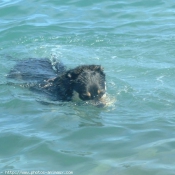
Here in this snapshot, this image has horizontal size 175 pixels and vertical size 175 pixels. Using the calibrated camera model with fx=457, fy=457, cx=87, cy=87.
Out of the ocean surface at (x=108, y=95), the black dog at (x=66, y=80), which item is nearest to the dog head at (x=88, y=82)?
the black dog at (x=66, y=80)

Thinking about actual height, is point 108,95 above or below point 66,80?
below

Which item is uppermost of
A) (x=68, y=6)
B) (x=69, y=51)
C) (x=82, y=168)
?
(x=68, y=6)

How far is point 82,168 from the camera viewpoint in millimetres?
7129

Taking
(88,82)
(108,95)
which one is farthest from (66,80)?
(108,95)

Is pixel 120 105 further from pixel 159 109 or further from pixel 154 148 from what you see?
pixel 154 148

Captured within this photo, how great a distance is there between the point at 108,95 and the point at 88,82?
77 cm

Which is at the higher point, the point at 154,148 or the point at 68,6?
the point at 68,6

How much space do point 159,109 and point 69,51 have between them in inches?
221

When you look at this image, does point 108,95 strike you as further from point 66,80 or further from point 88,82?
point 66,80

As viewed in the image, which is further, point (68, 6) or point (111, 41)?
point (68, 6)

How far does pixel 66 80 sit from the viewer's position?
10.8 m

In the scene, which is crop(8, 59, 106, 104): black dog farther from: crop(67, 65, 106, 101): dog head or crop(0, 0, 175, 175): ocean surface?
crop(0, 0, 175, 175): ocean surface

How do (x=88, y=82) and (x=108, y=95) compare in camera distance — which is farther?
(x=108, y=95)

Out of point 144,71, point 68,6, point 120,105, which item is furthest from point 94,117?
point 68,6
